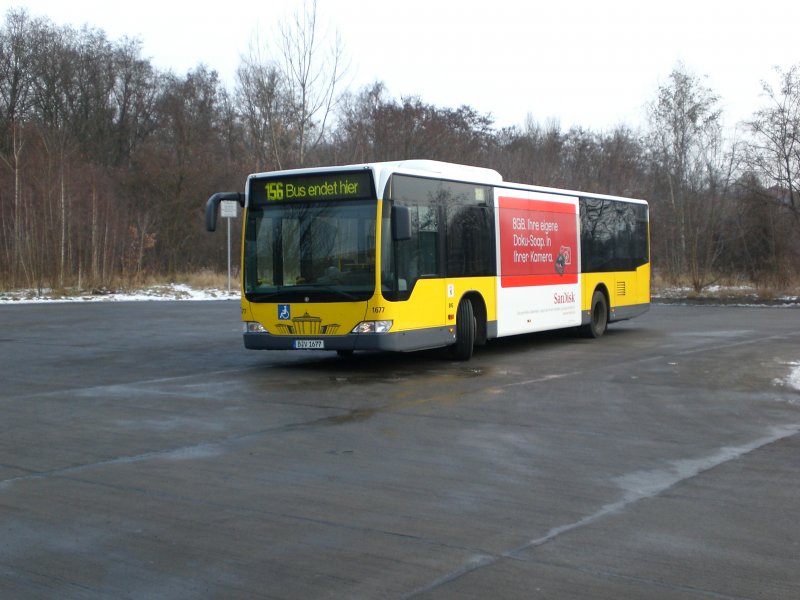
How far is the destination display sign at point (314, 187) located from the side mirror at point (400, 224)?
1.45ft

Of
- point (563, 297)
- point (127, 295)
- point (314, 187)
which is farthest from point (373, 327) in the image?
point (127, 295)

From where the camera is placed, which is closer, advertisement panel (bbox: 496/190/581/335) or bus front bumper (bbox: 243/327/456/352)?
bus front bumper (bbox: 243/327/456/352)

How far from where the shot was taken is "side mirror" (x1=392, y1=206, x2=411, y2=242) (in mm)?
14570

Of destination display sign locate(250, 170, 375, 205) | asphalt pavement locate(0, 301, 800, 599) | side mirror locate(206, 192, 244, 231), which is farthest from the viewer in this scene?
side mirror locate(206, 192, 244, 231)

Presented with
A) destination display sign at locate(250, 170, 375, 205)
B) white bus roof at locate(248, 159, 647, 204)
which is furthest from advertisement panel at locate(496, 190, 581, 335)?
destination display sign at locate(250, 170, 375, 205)

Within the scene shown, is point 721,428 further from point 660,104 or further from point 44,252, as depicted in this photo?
point 660,104

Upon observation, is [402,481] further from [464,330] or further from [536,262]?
[536,262]

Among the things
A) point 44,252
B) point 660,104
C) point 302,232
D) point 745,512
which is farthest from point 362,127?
point 745,512

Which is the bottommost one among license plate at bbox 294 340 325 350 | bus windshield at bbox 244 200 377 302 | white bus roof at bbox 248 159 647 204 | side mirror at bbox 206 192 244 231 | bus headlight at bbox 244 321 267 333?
license plate at bbox 294 340 325 350

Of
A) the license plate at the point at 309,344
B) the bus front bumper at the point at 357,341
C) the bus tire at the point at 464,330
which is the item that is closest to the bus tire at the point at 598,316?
the bus tire at the point at 464,330

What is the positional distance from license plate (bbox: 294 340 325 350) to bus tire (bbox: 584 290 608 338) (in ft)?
26.8

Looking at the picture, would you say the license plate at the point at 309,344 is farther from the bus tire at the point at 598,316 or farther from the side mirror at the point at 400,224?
the bus tire at the point at 598,316

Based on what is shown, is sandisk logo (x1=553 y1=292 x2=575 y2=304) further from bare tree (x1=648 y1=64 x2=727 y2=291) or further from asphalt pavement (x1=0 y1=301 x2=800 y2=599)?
bare tree (x1=648 y1=64 x2=727 y2=291)

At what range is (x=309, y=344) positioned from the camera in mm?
14797
